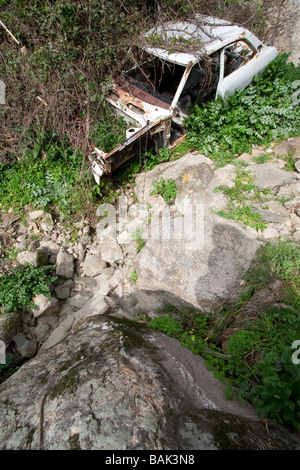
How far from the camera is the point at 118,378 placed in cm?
184

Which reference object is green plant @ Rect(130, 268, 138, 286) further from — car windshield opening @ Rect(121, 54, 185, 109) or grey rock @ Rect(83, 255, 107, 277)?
car windshield opening @ Rect(121, 54, 185, 109)

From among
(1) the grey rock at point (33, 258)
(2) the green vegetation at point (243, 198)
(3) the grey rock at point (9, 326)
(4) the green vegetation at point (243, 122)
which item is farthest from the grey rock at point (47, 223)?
(4) the green vegetation at point (243, 122)

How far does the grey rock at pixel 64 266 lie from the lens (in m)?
3.85

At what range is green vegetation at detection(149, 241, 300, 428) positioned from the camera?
6.32ft

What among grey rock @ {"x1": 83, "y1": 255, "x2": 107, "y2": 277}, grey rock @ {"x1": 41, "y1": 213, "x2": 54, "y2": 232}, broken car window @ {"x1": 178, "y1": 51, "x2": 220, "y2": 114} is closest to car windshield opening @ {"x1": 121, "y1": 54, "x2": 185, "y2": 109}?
broken car window @ {"x1": 178, "y1": 51, "x2": 220, "y2": 114}

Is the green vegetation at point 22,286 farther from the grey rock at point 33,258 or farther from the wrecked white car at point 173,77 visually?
the wrecked white car at point 173,77

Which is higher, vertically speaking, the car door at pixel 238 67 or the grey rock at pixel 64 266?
the car door at pixel 238 67

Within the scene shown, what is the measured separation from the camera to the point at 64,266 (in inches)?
153

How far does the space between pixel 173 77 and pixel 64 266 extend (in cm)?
405

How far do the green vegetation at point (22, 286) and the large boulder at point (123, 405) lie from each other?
49.4 inches

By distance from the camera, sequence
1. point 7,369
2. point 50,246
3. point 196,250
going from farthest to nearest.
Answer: point 50,246
point 196,250
point 7,369

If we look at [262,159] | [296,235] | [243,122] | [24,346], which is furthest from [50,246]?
[243,122]

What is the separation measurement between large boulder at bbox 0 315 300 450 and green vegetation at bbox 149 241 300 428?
0.52 ft

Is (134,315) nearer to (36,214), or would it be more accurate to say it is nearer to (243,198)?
(243,198)
